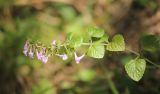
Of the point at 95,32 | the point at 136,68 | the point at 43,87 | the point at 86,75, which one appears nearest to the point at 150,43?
the point at 136,68

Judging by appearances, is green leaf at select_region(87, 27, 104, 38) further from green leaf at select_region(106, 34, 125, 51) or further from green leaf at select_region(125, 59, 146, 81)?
green leaf at select_region(125, 59, 146, 81)

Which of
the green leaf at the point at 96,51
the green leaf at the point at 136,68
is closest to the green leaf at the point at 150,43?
the green leaf at the point at 136,68

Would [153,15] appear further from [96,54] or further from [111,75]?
[96,54]

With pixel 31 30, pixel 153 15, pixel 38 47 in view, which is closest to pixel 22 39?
pixel 31 30

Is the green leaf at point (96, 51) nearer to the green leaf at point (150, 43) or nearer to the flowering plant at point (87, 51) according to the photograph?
the flowering plant at point (87, 51)

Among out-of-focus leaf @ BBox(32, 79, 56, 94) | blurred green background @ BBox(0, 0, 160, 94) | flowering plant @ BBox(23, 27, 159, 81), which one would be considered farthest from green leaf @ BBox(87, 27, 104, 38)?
out-of-focus leaf @ BBox(32, 79, 56, 94)

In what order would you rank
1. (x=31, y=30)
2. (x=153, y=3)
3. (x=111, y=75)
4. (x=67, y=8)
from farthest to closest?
(x=67, y=8), (x=31, y=30), (x=153, y=3), (x=111, y=75)
